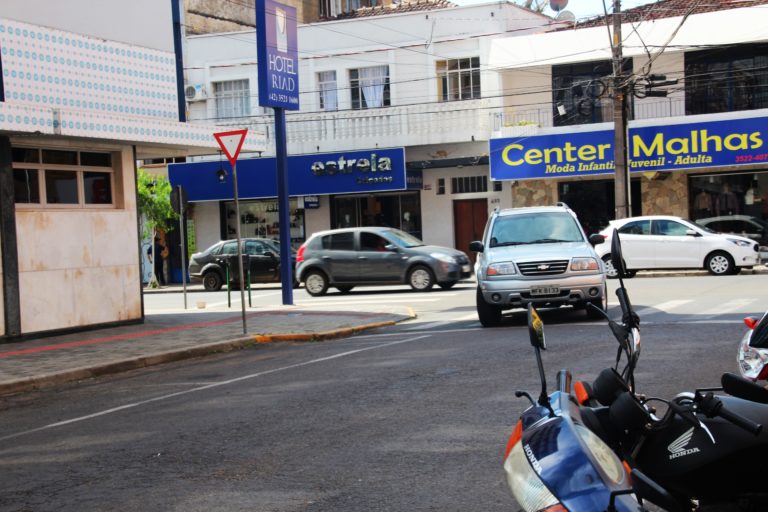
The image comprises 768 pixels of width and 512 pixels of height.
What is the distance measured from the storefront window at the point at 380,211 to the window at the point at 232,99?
5.18 meters

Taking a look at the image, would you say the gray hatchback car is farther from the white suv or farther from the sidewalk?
the white suv

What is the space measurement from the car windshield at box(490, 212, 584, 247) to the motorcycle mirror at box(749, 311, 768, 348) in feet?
31.8

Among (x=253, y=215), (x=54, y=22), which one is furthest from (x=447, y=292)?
(x=253, y=215)

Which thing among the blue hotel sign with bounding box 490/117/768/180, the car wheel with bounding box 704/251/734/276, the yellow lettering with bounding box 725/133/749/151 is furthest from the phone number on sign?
the car wheel with bounding box 704/251/734/276

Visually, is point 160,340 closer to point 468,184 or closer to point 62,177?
point 62,177

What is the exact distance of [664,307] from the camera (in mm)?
16219

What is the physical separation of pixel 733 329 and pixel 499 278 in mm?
3458

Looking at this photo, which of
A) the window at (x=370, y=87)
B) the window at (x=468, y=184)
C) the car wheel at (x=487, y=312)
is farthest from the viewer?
the window at (x=370, y=87)

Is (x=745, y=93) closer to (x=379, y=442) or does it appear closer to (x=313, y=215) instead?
(x=313, y=215)

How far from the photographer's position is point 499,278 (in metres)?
14.3

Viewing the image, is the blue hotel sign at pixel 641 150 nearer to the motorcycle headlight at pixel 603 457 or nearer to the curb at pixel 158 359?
the curb at pixel 158 359

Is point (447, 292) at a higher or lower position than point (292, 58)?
lower

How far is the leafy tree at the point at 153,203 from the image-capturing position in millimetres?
33094

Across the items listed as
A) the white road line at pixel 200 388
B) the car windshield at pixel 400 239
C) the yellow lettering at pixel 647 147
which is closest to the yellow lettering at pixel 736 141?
the yellow lettering at pixel 647 147
